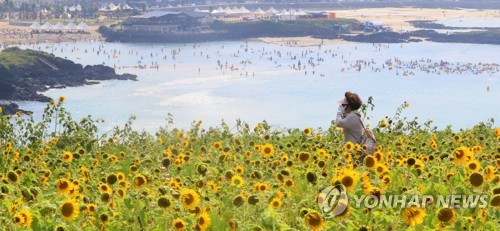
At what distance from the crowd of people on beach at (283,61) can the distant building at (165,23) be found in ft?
27.8

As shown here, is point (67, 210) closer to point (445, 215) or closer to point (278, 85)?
point (445, 215)

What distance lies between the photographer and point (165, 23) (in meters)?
99.2

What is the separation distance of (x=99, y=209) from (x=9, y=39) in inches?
3429

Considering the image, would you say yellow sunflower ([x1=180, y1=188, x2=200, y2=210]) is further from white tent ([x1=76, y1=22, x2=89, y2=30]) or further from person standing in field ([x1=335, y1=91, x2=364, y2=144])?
white tent ([x1=76, y1=22, x2=89, y2=30])

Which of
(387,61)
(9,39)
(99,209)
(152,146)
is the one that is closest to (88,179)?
(99,209)

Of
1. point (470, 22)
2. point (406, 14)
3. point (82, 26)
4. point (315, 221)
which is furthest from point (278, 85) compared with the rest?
point (406, 14)

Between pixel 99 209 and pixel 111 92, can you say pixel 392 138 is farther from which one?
pixel 111 92

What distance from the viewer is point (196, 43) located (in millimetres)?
95062

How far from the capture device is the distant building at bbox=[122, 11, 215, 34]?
9769cm

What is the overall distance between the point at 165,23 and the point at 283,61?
29365 mm

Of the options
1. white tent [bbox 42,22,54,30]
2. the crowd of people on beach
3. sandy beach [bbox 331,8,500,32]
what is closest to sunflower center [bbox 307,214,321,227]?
→ the crowd of people on beach

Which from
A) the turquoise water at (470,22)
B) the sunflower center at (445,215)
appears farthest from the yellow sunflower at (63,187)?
the turquoise water at (470,22)

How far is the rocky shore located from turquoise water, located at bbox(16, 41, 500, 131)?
1.56 meters

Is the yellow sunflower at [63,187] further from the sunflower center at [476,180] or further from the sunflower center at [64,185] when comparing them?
the sunflower center at [476,180]
